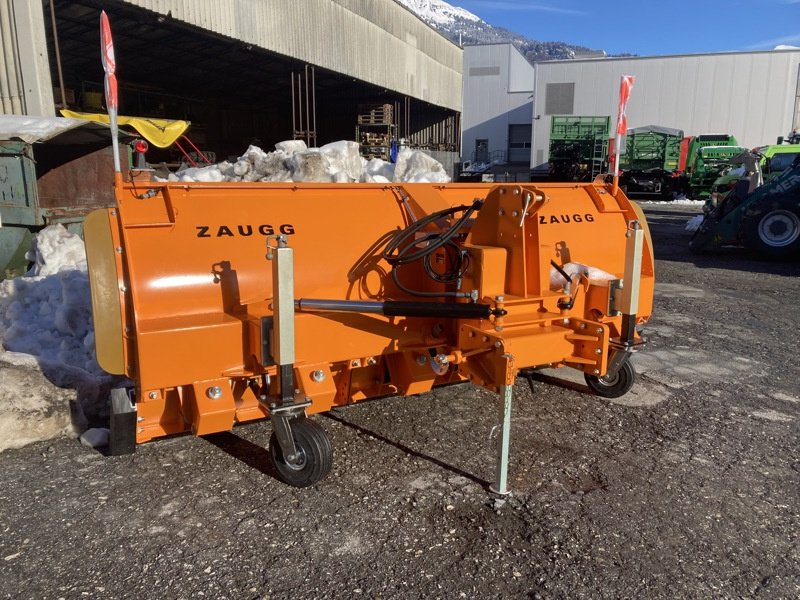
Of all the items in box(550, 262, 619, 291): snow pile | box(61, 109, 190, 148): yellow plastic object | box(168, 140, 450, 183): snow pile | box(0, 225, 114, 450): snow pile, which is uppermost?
box(61, 109, 190, 148): yellow plastic object

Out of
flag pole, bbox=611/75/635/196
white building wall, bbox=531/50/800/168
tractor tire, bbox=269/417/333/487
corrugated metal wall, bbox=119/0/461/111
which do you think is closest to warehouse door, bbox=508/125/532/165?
white building wall, bbox=531/50/800/168

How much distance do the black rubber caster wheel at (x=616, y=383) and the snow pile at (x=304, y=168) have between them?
7.57 meters

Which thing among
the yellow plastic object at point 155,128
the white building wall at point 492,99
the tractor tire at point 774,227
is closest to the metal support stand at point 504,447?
the tractor tire at point 774,227

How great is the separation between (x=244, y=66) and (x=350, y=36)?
3.60m

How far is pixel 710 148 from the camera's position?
24.2 meters

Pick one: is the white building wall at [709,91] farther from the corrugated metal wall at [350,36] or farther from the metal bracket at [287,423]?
the metal bracket at [287,423]

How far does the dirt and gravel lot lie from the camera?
255 centimetres

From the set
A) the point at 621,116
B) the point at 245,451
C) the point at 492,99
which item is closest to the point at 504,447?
the point at 245,451

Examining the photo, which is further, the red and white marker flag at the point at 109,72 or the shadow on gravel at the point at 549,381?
the shadow on gravel at the point at 549,381

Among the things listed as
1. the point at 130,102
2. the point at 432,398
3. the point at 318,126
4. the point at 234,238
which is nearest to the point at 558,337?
the point at 432,398

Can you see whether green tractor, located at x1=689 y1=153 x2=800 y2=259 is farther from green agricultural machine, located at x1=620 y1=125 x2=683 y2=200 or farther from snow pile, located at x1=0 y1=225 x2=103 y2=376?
→ green agricultural machine, located at x1=620 y1=125 x2=683 y2=200

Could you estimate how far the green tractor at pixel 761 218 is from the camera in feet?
36.2

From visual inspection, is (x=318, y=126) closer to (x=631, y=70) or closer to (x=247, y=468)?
(x=631, y=70)

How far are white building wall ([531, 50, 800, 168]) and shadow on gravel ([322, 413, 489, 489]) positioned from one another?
122ft
